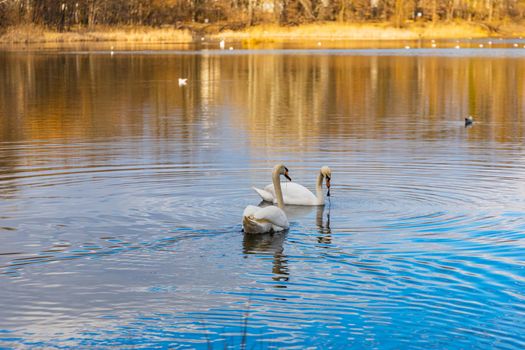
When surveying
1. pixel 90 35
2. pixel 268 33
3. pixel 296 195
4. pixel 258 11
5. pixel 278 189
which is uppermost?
pixel 258 11

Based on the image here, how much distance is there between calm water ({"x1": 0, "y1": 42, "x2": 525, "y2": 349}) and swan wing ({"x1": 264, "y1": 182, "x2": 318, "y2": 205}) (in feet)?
1.13

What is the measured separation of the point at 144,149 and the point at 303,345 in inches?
505

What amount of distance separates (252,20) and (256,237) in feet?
367

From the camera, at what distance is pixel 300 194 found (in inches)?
569

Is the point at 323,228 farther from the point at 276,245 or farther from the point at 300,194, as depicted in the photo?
the point at 300,194

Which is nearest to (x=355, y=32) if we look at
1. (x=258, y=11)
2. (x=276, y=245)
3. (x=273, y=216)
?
(x=258, y=11)

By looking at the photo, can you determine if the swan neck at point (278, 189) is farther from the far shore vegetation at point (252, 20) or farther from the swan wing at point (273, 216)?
the far shore vegetation at point (252, 20)

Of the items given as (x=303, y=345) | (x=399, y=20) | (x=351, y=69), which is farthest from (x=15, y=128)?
(x=399, y=20)

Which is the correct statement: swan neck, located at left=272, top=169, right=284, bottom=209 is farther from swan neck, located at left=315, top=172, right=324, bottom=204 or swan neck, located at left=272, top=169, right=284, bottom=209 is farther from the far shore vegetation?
the far shore vegetation

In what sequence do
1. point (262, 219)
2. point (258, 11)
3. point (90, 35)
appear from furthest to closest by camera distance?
1. point (258, 11)
2. point (90, 35)
3. point (262, 219)

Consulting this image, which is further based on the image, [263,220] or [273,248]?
[263,220]

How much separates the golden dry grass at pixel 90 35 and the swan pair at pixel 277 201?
250ft

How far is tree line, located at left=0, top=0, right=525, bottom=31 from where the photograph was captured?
11012 centimetres

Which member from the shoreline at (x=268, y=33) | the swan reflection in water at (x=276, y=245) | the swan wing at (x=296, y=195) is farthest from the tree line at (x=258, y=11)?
the swan reflection in water at (x=276, y=245)
